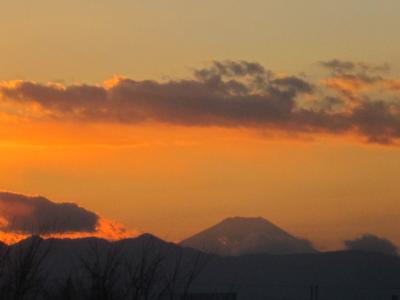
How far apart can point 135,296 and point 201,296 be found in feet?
117

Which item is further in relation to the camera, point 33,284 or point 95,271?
point 33,284

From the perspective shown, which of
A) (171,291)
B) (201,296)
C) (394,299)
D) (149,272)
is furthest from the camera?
(201,296)

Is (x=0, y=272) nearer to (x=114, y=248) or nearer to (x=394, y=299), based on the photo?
(x=114, y=248)

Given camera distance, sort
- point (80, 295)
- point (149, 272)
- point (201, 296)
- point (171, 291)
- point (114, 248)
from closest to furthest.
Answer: point (171, 291)
point (149, 272)
point (114, 248)
point (80, 295)
point (201, 296)

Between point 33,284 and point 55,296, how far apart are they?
9.68 metres

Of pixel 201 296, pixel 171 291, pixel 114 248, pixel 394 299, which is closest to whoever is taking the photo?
pixel 171 291

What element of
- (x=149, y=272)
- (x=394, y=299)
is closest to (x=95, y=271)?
(x=149, y=272)

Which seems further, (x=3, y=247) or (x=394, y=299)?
(x=394, y=299)

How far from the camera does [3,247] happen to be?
206ft

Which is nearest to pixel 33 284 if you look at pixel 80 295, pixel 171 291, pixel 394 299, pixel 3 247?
pixel 3 247

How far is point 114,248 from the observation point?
60812 millimetres

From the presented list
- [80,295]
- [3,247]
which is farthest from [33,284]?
[80,295]

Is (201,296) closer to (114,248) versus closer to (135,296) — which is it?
(114,248)

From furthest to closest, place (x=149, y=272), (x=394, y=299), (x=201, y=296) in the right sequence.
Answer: (x=201, y=296), (x=394, y=299), (x=149, y=272)
